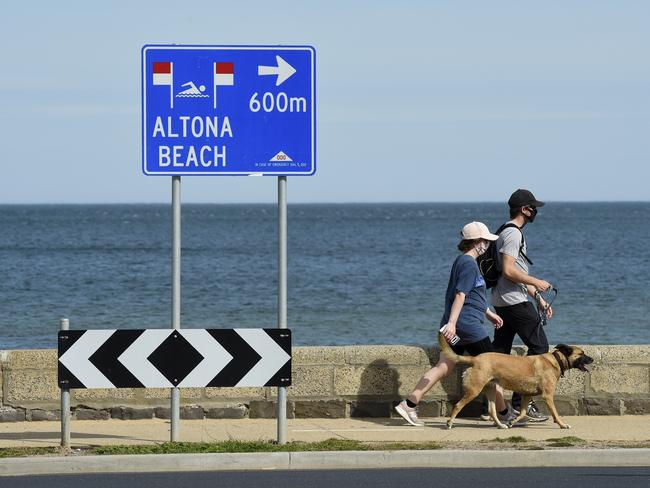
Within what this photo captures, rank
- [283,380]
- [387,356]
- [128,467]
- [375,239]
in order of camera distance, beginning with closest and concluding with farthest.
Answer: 1. [128,467]
2. [283,380]
3. [387,356]
4. [375,239]

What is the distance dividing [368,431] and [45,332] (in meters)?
23.0

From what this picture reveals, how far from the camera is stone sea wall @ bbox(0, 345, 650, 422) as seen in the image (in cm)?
1089

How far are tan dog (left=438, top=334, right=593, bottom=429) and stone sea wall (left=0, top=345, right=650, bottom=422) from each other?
67 centimetres

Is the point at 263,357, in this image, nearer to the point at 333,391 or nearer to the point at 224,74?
the point at 333,391

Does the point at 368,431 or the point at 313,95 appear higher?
the point at 313,95

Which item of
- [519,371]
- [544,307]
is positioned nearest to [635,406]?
[544,307]

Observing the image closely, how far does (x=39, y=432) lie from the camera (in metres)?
10.4

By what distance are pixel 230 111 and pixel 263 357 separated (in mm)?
1806

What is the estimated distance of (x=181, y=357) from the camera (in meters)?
9.57

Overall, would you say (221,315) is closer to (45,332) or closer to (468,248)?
(45,332)

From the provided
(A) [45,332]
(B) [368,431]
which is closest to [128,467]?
(B) [368,431]

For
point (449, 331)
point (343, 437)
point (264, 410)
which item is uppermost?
point (449, 331)

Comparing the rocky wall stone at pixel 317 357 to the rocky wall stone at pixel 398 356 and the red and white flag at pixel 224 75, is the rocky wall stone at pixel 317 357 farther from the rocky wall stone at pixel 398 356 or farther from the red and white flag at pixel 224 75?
the red and white flag at pixel 224 75

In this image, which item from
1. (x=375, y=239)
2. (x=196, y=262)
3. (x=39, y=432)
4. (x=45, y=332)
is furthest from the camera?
(x=375, y=239)
